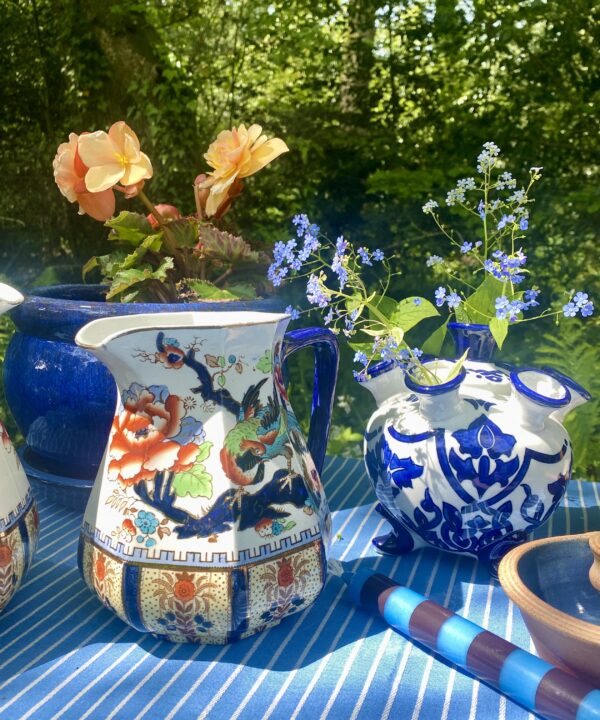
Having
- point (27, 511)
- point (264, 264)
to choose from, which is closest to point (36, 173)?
point (264, 264)

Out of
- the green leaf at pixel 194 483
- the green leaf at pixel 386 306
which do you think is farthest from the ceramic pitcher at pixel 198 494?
the green leaf at pixel 386 306

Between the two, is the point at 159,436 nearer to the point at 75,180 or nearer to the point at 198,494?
the point at 198,494

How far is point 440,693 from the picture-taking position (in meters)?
0.67

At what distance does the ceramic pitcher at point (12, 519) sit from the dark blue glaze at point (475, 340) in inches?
19.7

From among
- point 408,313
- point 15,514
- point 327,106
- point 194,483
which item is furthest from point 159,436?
point 327,106

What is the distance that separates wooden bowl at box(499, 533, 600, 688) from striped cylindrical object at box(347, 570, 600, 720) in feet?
0.05

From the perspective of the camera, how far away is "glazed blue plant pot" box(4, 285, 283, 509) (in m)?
0.99

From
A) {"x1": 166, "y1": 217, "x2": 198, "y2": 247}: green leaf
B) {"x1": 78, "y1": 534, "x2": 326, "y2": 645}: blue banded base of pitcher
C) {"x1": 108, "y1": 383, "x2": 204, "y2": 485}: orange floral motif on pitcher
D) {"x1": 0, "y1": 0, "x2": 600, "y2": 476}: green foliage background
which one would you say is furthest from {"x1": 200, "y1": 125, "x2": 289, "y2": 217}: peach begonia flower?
{"x1": 0, "y1": 0, "x2": 600, "y2": 476}: green foliage background

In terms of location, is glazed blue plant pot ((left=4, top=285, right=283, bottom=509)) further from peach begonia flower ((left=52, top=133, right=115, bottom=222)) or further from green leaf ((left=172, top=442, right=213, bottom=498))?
green leaf ((left=172, top=442, right=213, bottom=498))

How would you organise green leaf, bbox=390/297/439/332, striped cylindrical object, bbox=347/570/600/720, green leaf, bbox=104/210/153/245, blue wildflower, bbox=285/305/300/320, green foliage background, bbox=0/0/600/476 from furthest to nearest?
1. green foliage background, bbox=0/0/600/476
2. green leaf, bbox=104/210/153/245
3. green leaf, bbox=390/297/439/332
4. blue wildflower, bbox=285/305/300/320
5. striped cylindrical object, bbox=347/570/600/720

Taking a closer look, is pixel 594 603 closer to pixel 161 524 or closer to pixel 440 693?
pixel 440 693

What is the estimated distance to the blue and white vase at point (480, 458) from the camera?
0.86m

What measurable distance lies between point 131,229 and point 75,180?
10 centimetres

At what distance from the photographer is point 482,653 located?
67cm
